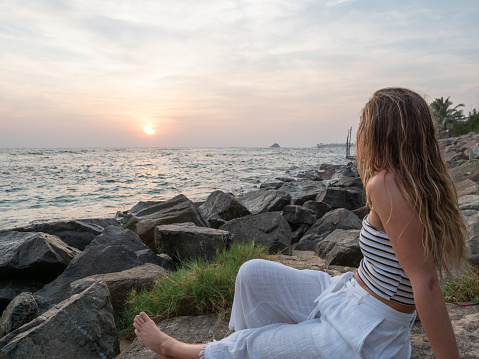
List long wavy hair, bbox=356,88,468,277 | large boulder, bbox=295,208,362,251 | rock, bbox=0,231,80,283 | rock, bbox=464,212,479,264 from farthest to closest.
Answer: large boulder, bbox=295,208,362,251 < rock, bbox=0,231,80,283 < rock, bbox=464,212,479,264 < long wavy hair, bbox=356,88,468,277

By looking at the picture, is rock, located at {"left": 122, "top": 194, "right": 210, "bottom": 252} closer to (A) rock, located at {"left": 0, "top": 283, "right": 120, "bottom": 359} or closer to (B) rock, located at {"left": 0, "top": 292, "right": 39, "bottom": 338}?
(B) rock, located at {"left": 0, "top": 292, "right": 39, "bottom": 338}

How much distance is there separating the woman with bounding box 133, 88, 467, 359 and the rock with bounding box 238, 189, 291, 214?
7.51 meters

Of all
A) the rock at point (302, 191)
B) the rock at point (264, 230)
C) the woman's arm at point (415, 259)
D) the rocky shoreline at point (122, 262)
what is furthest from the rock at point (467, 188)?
the woman's arm at point (415, 259)

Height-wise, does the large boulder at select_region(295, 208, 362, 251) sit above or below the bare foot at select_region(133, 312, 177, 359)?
below

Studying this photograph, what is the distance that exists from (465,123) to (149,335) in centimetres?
4250

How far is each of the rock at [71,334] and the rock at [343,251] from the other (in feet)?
8.77

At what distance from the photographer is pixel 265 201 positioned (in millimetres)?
10039

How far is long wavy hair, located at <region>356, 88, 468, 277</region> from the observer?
Answer: 1.68 metres

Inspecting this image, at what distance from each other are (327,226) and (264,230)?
4.64ft

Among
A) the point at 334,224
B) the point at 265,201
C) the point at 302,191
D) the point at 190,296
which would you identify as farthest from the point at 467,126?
the point at 190,296

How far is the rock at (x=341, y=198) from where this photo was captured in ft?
32.6

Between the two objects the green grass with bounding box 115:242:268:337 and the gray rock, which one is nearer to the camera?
the green grass with bounding box 115:242:268:337

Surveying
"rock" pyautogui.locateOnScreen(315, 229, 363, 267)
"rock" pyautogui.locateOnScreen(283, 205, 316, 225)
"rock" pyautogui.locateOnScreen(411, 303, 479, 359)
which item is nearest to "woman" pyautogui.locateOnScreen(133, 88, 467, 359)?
"rock" pyautogui.locateOnScreen(411, 303, 479, 359)

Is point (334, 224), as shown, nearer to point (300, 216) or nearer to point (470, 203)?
point (300, 216)
